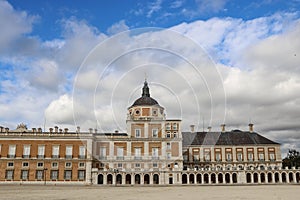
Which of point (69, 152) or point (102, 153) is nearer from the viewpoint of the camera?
point (69, 152)

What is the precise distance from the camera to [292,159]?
311 feet

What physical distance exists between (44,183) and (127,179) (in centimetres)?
1329

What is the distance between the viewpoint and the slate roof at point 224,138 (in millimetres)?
67312

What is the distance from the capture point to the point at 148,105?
5975 cm

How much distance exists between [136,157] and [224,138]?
20762 mm

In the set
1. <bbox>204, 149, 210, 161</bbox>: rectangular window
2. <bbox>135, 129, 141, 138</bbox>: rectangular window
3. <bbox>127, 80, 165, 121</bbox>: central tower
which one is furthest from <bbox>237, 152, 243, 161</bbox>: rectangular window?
<bbox>135, 129, 141, 138</bbox>: rectangular window

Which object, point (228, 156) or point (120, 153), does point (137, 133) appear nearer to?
point (120, 153)

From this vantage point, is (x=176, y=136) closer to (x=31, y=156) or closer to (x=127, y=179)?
(x=127, y=179)

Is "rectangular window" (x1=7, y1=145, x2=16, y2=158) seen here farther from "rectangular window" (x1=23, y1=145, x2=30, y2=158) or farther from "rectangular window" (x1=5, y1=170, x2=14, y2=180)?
"rectangular window" (x1=5, y1=170, x2=14, y2=180)

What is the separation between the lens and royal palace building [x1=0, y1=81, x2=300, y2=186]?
53.2 meters

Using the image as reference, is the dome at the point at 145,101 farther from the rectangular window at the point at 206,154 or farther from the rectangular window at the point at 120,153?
the rectangular window at the point at 206,154

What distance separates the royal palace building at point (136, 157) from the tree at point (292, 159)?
93.0ft

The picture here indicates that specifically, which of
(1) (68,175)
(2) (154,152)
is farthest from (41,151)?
(2) (154,152)

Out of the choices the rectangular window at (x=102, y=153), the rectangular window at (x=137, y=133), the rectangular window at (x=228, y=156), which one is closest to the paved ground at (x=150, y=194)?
the rectangular window at (x=102, y=153)
